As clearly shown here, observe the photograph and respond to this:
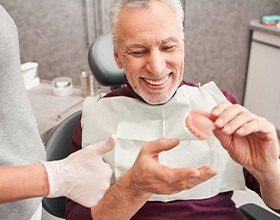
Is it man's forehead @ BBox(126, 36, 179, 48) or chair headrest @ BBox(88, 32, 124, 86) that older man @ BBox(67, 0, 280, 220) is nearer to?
man's forehead @ BBox(126, 36, 179, 48)

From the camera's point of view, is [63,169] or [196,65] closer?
[63,169]

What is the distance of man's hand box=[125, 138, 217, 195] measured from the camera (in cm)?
73

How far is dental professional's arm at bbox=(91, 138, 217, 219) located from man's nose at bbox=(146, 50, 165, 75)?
13.8 inches

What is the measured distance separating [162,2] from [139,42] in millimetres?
A: 160

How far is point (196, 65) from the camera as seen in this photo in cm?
362

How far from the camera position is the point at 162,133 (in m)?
1.22

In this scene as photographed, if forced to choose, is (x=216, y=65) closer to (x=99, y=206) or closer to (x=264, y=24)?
(x=264, y=24)

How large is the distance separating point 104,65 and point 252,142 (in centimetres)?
113

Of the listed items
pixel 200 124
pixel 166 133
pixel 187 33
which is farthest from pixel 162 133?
pixel 187 33

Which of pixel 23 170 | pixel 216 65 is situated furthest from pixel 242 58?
pixel 23 170

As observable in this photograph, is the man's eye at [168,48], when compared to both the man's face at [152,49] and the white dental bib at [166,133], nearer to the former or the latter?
the man's face at [152,49]

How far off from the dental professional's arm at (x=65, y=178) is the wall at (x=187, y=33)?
8.57 feet

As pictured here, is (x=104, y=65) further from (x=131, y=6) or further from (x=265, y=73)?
(x=265, y=73)

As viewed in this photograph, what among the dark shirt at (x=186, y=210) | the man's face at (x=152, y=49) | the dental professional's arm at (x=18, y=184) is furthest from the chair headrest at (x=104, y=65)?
the dental professional's arm at (x=18, y=184)
